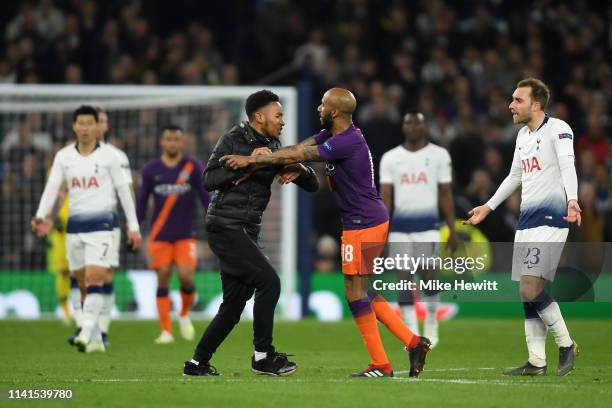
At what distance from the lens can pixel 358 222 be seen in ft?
32.3

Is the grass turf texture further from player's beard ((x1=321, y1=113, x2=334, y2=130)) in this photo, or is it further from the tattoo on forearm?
player's beard ((x1=321, y1=113, x2=334, y2=130))

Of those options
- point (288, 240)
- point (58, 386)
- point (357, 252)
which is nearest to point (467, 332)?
point (288, 240)

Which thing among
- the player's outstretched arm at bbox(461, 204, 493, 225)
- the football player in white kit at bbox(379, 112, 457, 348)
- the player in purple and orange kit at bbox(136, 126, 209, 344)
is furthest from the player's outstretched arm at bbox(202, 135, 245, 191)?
the player in purple and orange kit at bbox(136, 126, 209, 344)

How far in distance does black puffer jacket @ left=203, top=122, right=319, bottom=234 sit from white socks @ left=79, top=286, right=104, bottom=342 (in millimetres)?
3151

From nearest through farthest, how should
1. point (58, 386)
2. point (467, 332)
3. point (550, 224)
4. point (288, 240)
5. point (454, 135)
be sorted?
point (58, 386) → point (550, 224) → point (467, 332) → point (288, 240) → point (454, 135)

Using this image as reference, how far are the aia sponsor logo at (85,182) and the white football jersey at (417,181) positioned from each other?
3156mm

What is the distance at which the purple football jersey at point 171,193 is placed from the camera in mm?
15016

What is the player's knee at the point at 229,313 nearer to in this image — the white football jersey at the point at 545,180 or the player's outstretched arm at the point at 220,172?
the player's outstretched arm at the point at 220,172

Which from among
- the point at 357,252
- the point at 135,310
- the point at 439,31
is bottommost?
the point at 135,310

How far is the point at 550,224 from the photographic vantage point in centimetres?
1005

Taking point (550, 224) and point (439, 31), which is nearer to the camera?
point (550, 224)

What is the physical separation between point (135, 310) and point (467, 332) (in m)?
5.25

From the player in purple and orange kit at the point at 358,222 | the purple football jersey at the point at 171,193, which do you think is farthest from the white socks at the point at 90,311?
the player in purple and orange kit at the point at 358,222

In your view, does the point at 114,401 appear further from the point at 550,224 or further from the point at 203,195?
the point at 203,195
